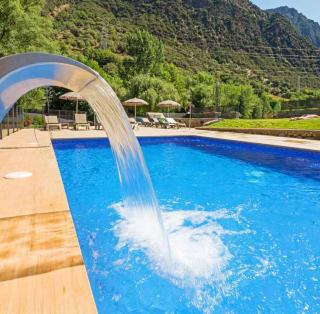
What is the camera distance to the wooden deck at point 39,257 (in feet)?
5.54

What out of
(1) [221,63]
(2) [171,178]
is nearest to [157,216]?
(2) [171,178]

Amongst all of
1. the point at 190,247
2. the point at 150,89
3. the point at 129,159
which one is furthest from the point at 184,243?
the point at 150,89

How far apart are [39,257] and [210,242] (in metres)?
2.40

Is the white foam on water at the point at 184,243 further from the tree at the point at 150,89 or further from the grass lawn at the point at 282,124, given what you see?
the tree at the point at 150,89

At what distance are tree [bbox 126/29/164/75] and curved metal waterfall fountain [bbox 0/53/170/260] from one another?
3323 centimetres

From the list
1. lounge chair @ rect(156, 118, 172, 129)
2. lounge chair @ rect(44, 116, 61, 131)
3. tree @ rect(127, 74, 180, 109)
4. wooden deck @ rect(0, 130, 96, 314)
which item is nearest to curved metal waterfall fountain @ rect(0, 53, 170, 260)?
wooden deck @ rect(0, 130, 96, 314)

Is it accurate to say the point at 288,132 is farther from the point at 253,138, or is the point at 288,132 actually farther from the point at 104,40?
the point at 104,40

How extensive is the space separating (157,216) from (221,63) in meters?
74.9

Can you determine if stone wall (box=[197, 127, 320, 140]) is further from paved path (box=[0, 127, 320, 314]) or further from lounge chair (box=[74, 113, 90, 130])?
paved path (box=[0, 127, 320, 314])

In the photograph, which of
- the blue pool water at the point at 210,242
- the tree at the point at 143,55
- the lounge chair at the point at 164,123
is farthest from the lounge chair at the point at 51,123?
the tree at the point at 143,55

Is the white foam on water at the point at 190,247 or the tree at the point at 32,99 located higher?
the tree at the point at 32,99

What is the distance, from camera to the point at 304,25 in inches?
5463

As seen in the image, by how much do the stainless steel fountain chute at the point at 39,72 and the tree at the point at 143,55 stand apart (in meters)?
34.3

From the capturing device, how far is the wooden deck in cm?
169
